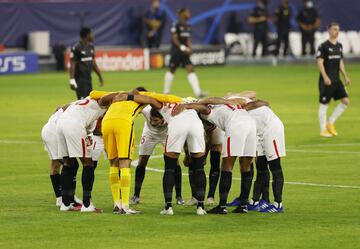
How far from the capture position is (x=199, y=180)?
53.1 feet

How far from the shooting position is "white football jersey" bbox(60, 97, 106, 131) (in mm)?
16375

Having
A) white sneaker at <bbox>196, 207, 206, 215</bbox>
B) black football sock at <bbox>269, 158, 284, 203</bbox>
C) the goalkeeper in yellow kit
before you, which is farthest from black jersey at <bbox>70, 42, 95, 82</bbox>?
white sneaker at <bbox>196, 207, 206, 215</bbox>

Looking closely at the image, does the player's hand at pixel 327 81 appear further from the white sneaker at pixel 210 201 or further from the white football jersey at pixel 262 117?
the white football jersey at pixel 262 117

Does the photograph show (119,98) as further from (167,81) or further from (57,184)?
(167,81)

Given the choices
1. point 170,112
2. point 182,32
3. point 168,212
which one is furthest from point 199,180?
point 182,32

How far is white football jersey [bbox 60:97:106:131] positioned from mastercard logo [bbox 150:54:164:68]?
121ft

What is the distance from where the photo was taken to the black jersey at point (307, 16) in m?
55.5

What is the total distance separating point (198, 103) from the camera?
640 inches

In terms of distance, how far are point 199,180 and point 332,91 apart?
11623 mm

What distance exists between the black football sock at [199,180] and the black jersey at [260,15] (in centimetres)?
3978

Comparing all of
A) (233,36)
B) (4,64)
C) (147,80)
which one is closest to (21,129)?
(147,80)

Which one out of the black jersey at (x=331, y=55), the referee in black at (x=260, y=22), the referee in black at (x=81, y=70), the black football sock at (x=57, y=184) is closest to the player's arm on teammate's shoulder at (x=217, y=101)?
the black football sock at (x=57, y=184)

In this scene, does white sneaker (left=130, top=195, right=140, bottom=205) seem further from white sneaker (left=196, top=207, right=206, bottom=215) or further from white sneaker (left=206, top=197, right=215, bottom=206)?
white sneaker (left=196, top=207, right=206, bottom=215)

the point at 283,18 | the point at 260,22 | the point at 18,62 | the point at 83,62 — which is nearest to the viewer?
the point at 83,62
